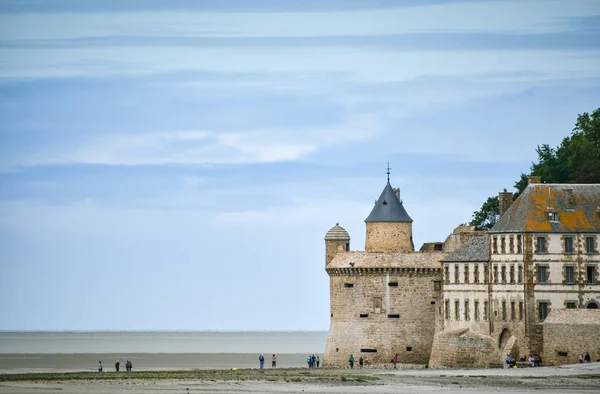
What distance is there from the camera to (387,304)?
115 metres

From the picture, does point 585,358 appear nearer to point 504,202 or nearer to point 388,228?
point 504,202

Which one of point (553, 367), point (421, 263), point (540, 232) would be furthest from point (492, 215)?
point (553, 367)

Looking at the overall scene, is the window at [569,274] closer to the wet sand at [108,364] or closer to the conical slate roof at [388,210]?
the conical slate roof at [388,210]

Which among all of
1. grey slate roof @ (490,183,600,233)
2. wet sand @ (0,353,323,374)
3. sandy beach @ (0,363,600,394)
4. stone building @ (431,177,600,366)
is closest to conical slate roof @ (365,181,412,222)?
stone building @ (431,177,600,366)

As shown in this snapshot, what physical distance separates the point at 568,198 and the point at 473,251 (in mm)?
8127

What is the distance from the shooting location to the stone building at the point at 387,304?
114750mm

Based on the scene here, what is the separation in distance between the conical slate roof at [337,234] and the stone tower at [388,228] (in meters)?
2.78

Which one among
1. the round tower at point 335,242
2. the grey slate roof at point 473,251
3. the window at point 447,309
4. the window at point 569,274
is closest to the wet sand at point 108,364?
the round tower at point 335,242

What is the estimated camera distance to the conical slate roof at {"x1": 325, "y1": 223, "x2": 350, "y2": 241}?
12044 centimetres

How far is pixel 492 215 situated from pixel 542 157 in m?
7.59

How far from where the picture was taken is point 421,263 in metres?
115

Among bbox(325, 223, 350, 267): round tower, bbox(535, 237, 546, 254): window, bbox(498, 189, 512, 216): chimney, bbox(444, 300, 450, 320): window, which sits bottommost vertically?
bbox(444, 300, 450, 320): window

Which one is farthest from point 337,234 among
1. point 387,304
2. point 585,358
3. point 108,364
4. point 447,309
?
point 108,364

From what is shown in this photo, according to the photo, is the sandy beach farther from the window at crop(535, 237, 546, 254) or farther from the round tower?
the round tower
